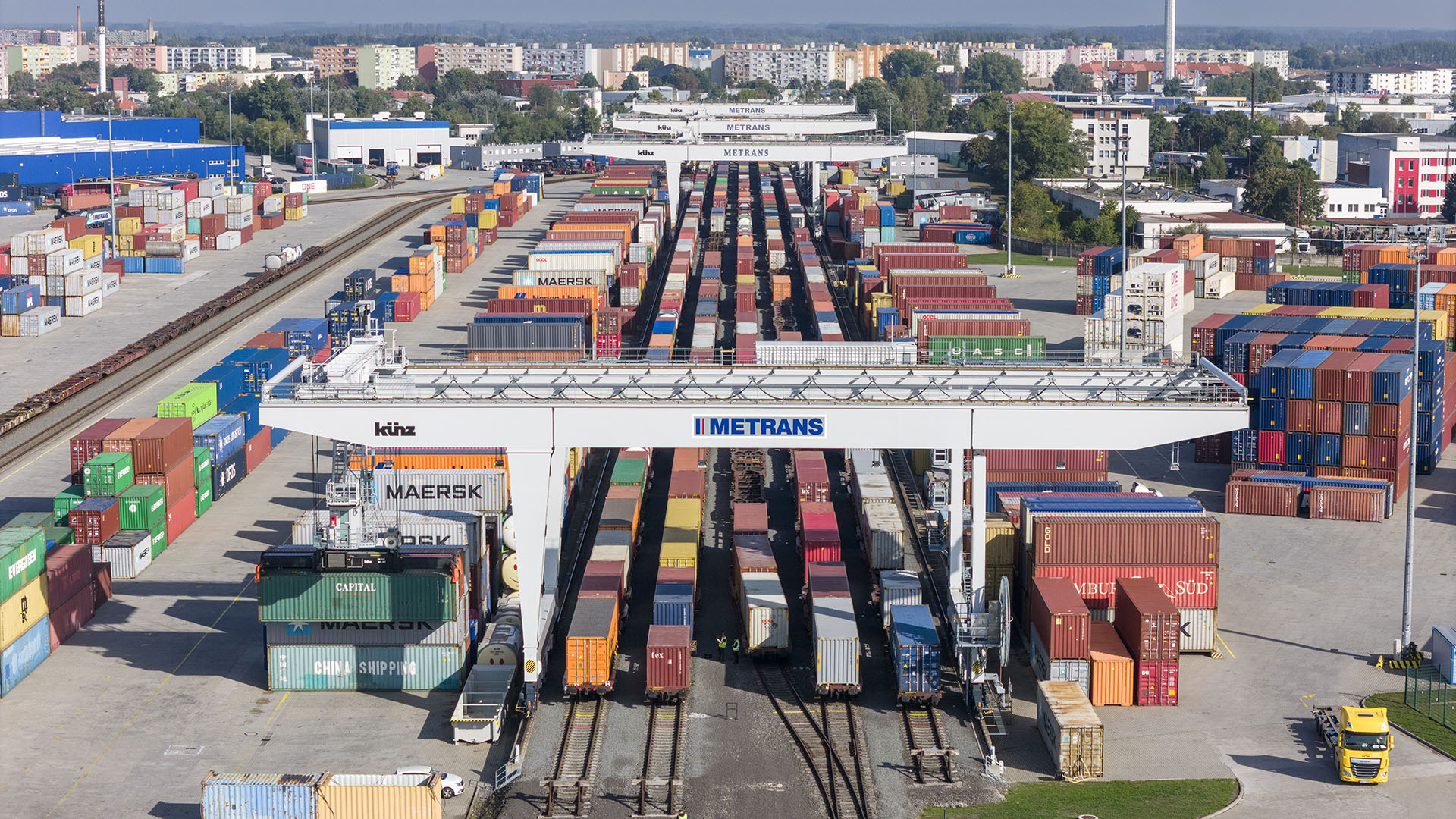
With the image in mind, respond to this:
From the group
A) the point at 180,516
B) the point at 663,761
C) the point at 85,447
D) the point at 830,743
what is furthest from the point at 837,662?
the point at 85,447

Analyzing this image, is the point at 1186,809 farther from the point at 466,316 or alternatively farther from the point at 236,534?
the point at 466,316

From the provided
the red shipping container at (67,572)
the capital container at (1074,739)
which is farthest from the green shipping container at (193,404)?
the capital container at (1074,739)

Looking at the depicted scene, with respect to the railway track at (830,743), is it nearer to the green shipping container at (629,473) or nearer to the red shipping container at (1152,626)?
the red shipping container at (1152,626)

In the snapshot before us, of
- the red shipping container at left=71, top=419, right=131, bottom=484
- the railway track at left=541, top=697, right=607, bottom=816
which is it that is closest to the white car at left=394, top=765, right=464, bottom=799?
the railway track at left=541, top=697, right=607, bottom=816

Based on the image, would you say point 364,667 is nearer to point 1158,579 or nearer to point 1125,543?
point 1125,543

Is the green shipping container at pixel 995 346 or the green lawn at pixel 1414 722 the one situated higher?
the green shipping container at pixel 995 346

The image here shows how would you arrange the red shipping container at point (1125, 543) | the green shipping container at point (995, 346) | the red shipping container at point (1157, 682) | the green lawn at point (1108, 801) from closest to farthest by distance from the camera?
the green lawn at point (1108, 801) → the red shipping container at point (1157, 682) → the red shipping container at point (1125, 543) → the green shipping container at point (995, 346)
